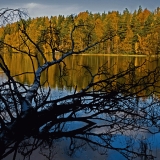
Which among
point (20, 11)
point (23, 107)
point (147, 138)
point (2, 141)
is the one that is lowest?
point (147, 138)

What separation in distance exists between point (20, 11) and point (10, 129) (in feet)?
3.61

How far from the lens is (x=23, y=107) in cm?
175

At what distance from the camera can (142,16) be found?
71812mm

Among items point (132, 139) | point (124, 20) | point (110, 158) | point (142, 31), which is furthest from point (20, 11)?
point (124, 20)

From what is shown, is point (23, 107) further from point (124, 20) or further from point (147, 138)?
point (124, 20)

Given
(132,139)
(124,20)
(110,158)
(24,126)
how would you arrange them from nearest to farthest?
(24,126) < (110,158) < (132,139) < (124,20)

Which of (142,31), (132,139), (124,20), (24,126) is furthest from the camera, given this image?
(124,20)

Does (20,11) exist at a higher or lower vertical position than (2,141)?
higher

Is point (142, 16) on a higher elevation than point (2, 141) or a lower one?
higher

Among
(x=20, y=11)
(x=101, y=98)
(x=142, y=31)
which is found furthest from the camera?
(x=142, y=31)

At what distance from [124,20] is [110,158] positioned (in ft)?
198

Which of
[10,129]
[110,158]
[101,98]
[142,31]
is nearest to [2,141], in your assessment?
[10,129]

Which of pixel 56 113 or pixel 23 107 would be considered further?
pixel 23 107

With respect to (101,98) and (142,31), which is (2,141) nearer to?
(101,98)
